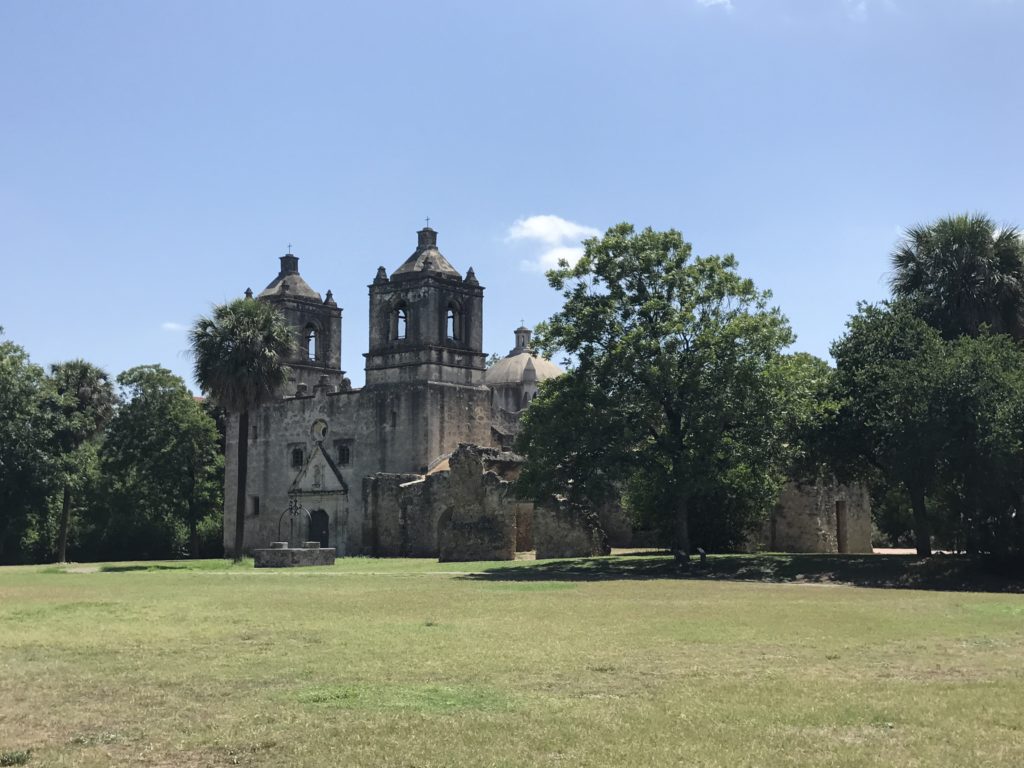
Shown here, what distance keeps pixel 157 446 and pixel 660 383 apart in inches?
1355

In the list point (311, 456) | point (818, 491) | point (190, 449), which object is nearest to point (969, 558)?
point (818, 491)

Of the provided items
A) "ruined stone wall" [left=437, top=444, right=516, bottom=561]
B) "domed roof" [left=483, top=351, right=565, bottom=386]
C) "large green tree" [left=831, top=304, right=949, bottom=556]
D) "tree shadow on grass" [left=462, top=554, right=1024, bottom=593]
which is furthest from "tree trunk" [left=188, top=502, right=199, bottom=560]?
"large green tree" [left=831, top=304, right=949, bottom=556]

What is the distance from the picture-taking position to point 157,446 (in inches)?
2200

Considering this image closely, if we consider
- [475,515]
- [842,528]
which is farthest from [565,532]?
[842,528]

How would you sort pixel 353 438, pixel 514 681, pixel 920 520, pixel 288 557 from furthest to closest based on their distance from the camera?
pixel 353 438 → pixel 288 557 → pixel 920 520 → pixel 514 681

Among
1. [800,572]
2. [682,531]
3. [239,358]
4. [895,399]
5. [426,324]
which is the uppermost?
[426,324]

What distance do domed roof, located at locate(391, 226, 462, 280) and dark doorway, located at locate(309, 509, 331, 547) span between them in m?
11.9

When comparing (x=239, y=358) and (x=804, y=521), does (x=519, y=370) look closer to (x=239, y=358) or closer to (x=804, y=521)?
(x=239, y=358)

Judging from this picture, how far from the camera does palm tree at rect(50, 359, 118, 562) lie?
46781 millimetres

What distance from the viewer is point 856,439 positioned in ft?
94.5

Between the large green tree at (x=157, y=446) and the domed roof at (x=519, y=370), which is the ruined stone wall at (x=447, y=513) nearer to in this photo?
the large green tree at (x=157, y=446)

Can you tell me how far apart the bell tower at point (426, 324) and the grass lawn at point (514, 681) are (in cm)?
3211

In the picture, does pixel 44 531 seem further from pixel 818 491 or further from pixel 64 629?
pixel 64 629

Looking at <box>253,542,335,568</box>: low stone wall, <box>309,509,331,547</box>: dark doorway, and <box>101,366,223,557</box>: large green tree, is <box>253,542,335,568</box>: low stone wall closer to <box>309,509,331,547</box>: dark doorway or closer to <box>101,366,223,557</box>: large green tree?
<box>309,509,331,547</box>: dark doorway
